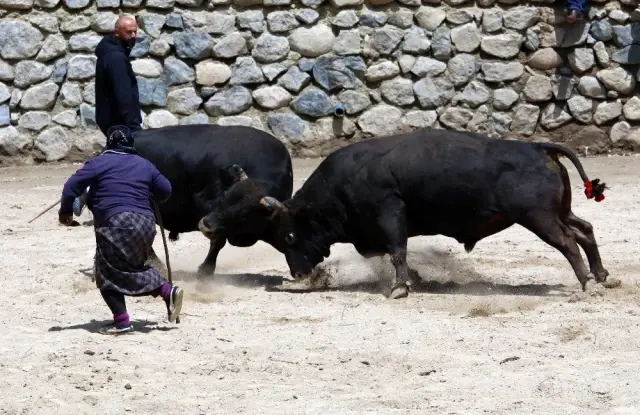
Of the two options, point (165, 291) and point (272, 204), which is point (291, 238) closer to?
point (272, 204)

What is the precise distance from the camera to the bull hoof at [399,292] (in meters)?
9.58

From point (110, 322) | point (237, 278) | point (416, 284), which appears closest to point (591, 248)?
point (416, 284)

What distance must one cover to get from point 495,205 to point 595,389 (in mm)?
2692

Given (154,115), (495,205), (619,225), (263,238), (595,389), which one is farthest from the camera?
(154,115)

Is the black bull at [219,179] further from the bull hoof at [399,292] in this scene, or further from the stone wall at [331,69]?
the stone wall at [331,69]

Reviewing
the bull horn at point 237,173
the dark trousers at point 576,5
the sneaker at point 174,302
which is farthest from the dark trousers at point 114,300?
the dark trousers at point 576,5

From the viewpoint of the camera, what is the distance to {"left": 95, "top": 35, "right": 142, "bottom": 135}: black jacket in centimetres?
1060

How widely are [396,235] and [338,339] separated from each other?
169cm

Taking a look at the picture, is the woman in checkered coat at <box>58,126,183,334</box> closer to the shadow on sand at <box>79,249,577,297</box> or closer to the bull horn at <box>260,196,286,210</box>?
the bull horn at <box>260,196,286,210</box>

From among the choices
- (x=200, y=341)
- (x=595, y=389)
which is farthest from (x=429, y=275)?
(x=595, y=389)

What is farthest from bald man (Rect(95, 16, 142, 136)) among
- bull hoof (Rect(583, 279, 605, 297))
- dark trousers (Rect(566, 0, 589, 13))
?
dark trousers (Rect(566, 0, 589, 13))

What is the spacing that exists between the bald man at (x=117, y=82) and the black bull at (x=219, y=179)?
0.23m

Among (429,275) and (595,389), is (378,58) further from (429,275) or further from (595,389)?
(595,389)

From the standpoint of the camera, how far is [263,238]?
10617mm
